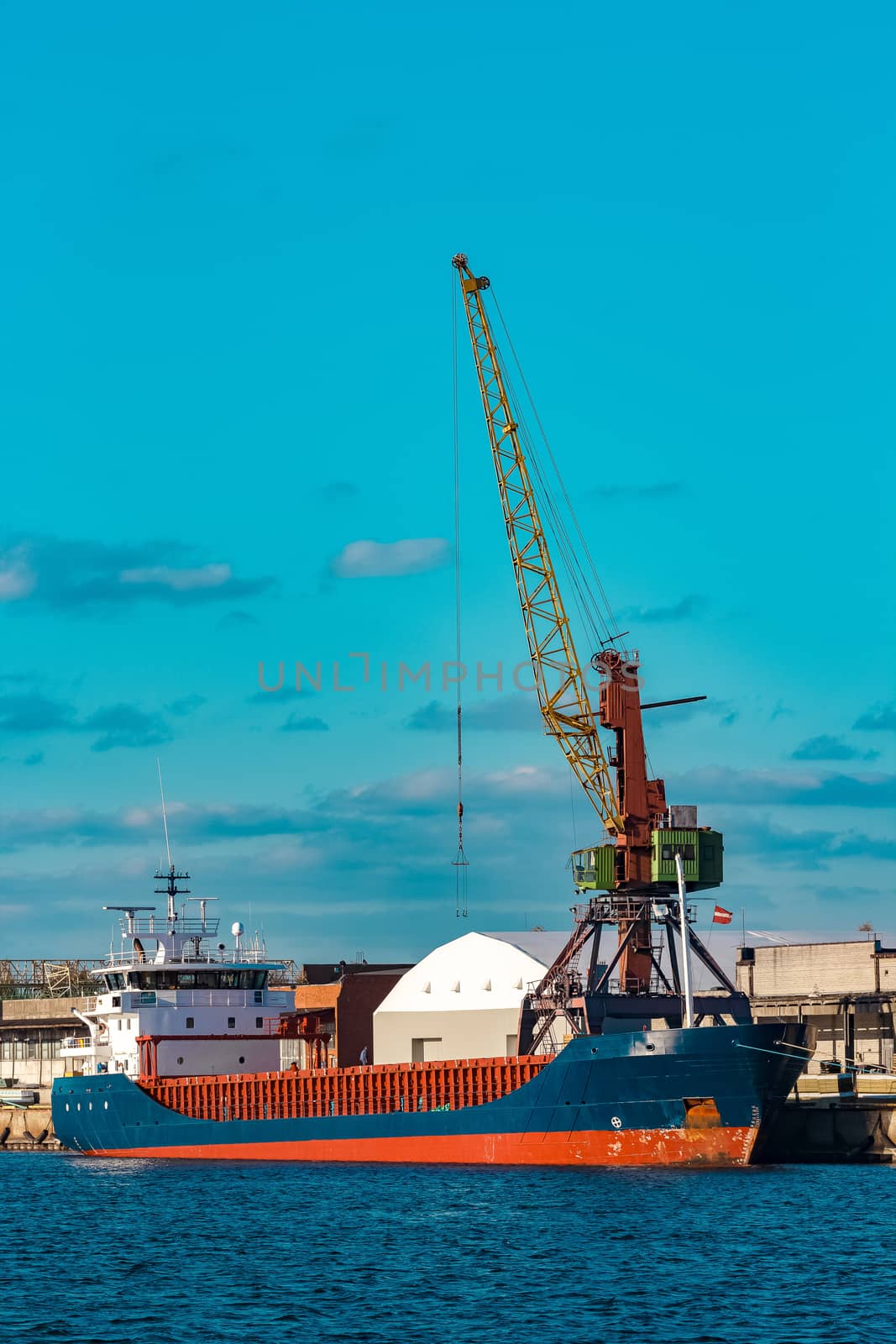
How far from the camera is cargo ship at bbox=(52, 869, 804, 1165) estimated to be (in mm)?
67000

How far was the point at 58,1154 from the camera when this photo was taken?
10275cm

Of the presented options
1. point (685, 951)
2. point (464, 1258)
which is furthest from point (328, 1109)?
point (464, 1258)

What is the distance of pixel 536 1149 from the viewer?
7100cm

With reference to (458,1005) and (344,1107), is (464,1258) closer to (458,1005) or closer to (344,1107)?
(344,1107)

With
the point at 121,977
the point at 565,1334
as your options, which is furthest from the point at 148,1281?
the point at 121,977

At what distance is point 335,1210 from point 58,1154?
45634 millimetres

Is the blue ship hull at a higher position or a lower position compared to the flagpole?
lower

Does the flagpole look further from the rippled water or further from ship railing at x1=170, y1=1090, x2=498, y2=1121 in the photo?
ship railing at x1=170, y1=1090, x2=498, y2=1121

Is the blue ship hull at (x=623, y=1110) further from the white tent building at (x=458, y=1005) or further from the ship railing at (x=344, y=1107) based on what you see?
the white tent building at (x=458, y=1005)

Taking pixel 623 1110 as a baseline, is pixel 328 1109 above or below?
below

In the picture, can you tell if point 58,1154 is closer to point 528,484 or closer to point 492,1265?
point 528,484

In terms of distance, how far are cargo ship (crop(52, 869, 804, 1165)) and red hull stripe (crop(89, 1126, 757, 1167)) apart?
0.07m

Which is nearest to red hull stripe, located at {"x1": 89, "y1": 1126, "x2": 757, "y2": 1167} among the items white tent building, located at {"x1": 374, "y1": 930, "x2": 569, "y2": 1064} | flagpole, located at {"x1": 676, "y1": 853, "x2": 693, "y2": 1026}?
flagpole, located at {"x1": 676, "y1": 853, "x2": 693, "y2": 1026}

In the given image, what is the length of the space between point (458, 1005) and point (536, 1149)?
28900mm
